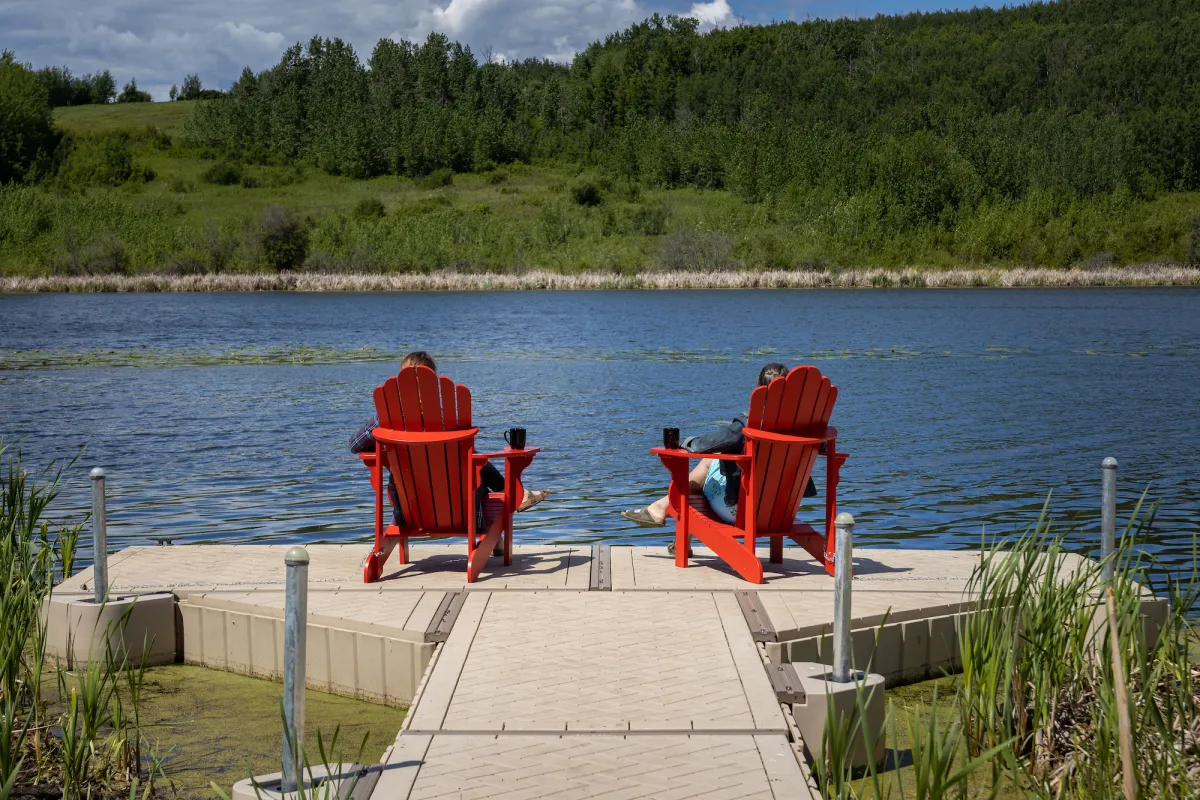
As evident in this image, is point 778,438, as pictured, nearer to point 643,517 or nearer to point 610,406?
point 643,517

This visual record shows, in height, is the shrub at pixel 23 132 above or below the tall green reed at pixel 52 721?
above

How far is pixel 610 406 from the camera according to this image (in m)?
19.2

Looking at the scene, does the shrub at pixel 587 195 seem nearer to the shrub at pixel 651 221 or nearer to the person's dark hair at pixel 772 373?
the shrub at pixel 651 221

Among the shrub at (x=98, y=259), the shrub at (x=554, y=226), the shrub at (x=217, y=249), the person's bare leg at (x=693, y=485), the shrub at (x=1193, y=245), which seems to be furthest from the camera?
the shrub at (x=554, y=226)

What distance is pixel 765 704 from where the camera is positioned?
15.1ft

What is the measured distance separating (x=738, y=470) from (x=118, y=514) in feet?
20.7

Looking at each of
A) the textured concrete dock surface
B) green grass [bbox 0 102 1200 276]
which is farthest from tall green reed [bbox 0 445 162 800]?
green grass [bbox 0 102 1200 276]

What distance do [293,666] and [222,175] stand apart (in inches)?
3889

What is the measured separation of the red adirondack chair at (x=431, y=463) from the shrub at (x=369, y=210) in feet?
271

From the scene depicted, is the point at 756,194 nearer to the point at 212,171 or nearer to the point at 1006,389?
the point at 212,171

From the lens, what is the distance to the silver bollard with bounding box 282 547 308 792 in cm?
366

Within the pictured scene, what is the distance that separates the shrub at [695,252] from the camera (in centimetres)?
7100

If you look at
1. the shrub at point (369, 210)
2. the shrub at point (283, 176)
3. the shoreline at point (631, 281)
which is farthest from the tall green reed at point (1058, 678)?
the shrub at point (283, 176)

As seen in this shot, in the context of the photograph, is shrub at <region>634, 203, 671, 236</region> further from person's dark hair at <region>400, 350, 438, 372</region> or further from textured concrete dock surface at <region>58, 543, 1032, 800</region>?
person's dark hair at <region>400, 350, 438, 372</region>
